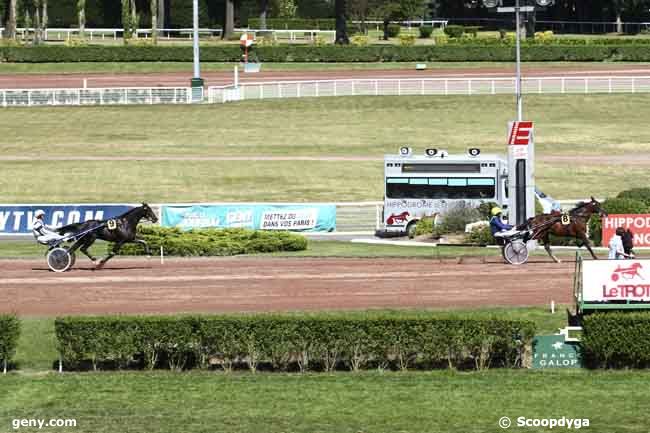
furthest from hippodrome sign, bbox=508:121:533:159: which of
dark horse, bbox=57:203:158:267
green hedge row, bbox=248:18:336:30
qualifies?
green hedge row, bbox=248:18:336:30

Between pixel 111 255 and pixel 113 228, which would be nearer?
pixel 113 228

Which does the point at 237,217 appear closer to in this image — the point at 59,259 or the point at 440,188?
the point at 440,188

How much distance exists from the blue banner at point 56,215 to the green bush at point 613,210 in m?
12.4

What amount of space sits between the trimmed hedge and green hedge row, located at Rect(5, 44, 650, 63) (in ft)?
189

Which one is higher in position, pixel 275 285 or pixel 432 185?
pixel 432 185

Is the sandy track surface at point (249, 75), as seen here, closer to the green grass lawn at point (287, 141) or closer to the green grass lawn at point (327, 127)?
the green grass lawn at point (327, 127)

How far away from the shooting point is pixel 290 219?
36.5m

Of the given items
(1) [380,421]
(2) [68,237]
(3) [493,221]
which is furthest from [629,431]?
(2) [68,237]

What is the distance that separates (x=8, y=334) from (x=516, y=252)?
38.9ft

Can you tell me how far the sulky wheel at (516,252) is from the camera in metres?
27.8

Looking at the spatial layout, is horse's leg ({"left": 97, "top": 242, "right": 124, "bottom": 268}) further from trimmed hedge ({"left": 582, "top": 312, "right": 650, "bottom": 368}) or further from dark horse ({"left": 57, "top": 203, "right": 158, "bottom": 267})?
trimmed hedge ({"left": 582, "top": 312, "right": 650, "bottom": 368})

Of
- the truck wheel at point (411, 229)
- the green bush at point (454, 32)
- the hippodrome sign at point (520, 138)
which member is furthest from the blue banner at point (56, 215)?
the green bush at point (454, 32)

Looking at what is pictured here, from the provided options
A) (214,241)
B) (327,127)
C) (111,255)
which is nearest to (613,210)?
(214,241)

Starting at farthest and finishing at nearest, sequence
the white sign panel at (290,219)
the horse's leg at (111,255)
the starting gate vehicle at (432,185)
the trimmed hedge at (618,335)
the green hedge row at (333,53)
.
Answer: the green hedge row at (333,53) < the white sign panel at (290,219) < the starting gate vehicle at (432,185) < the horse's leg at (111,255) < the trimmed hedge at (618,335)
